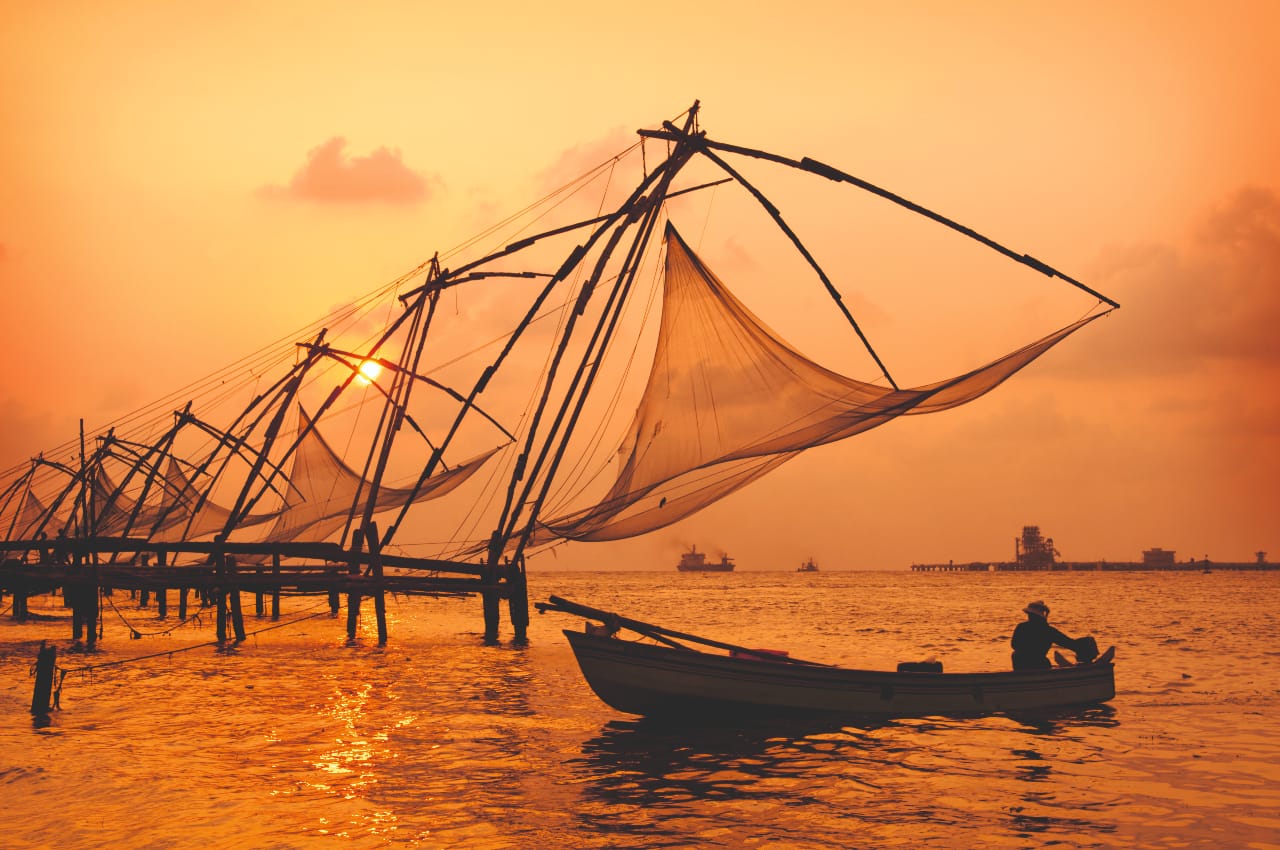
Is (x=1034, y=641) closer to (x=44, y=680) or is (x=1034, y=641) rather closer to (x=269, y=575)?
(x=44, y=680)

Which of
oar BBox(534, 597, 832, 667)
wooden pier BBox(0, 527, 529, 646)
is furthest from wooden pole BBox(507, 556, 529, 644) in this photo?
oar BBox(534, 597, 832, 667)

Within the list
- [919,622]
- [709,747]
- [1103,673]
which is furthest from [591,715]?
[919,622]

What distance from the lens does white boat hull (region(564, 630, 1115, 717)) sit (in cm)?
1556

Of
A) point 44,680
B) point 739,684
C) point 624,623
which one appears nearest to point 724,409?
point 624,623

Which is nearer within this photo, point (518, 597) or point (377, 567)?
point (377, 567)

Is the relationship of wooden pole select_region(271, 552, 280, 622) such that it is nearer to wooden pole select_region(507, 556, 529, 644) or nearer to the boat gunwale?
wooden pole select_region(507, 556, 529, 644)

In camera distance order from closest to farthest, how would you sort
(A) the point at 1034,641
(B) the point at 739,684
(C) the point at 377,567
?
1. (B) the point at 739,684
2. (A) the point at 1034,641
3. (C) the point at 377,567

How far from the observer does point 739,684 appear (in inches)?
614

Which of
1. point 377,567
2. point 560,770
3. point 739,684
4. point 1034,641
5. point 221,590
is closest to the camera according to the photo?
point 560,770

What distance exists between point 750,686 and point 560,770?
10.5ft

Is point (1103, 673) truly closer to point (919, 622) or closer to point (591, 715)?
point (591, 715)

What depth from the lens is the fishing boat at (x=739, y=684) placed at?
613 inches

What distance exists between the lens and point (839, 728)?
16.4 m

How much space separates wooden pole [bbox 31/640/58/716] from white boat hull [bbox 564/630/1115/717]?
26.7ft
